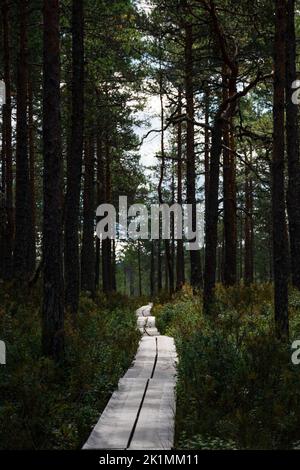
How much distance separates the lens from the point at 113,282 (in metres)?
37.4

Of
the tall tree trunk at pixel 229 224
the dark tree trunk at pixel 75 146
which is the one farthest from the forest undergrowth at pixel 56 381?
the tall tree trunk at pixel 229 224

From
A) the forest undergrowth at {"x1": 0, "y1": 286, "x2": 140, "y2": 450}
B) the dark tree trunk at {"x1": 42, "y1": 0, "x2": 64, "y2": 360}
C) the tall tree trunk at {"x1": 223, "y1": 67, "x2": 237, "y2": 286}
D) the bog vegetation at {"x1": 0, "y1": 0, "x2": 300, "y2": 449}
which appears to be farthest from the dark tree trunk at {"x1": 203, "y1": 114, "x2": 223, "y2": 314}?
the dark tree trunk at {"x1": 42, "y1": 0, "x2": 64, "y2": 360}

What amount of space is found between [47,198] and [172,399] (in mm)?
3923

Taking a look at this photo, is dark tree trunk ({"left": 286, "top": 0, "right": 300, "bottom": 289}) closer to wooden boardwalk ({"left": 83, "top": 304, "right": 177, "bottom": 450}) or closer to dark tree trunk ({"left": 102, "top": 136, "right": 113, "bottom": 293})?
wooden boardwalk ({"left": 83, "top": 304, "right": 177, "bottom": 450})

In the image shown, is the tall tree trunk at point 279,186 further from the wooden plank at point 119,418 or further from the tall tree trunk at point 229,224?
the tall tree trunk at point 229,224

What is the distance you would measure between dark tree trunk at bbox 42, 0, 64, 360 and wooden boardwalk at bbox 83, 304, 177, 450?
1.48 m

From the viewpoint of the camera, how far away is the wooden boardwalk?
5941 mm

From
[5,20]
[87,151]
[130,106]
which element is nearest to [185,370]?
[5,20]

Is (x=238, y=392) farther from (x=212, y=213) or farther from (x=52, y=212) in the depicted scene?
(x=212, y=213)

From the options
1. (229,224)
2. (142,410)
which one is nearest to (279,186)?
(142,410)

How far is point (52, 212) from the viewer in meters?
9.03

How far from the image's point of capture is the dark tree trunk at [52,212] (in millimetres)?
9023

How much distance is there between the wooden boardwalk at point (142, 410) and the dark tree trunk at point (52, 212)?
1.48 m
